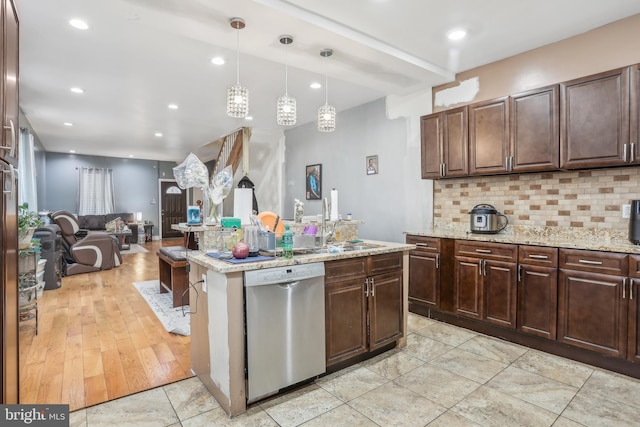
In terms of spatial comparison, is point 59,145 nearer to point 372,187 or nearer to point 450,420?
point 372,187

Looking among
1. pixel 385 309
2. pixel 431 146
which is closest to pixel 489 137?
pixel 431 146

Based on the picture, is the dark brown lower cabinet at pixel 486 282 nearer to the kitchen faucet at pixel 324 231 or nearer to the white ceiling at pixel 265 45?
the kitchen faucet at pixel 324 231

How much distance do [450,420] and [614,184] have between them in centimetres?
248

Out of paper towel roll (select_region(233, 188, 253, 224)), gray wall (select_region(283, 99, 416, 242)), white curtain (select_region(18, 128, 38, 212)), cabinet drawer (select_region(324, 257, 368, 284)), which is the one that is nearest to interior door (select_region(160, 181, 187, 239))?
white curtain (select_region(18, 128, 38, 212))

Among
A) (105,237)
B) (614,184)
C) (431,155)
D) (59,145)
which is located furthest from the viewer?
(59,145)

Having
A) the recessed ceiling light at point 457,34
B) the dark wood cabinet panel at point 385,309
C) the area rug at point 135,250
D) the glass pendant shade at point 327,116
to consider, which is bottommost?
the area rug at point 135,250

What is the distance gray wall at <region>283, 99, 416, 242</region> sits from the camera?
4.56 m

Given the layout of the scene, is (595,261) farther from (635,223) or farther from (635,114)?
(635,114)

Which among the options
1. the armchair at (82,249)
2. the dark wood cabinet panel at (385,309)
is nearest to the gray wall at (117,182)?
the armchair at (82,249)

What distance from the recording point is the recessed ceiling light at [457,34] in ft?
9.82

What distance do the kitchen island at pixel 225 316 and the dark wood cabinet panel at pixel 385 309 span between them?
10cm

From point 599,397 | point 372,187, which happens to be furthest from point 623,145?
point 372,187

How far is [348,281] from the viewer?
8.38 feet

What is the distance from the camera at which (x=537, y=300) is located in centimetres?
292
